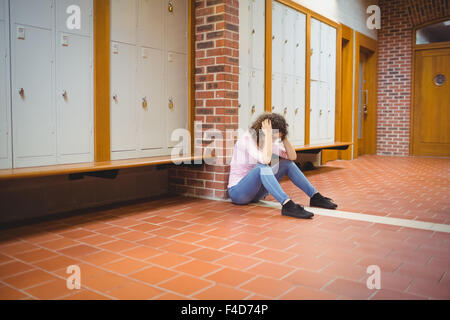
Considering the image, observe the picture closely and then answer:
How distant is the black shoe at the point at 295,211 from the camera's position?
3.24 metres

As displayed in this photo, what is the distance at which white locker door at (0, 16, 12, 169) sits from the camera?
2865 mm

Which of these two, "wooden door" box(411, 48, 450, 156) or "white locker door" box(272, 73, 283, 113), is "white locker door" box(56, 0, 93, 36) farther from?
"wooden door" box(411, 48, 450, 156)

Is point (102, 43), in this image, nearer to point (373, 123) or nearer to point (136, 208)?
point (136, 208)

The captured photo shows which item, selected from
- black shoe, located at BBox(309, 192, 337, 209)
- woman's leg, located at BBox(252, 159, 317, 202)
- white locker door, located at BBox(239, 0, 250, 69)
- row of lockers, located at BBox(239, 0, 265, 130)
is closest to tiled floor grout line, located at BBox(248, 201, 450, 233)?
black shoe, located at BBox(309, 192, 337, 209)

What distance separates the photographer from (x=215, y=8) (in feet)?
13.1

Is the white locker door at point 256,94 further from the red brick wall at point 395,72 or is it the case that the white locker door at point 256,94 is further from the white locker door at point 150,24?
the red brick wall at point 395,72

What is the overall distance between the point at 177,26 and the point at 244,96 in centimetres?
104

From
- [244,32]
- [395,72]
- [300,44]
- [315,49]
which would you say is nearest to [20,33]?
[244,32]

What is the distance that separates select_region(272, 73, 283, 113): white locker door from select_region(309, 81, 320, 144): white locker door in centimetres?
106

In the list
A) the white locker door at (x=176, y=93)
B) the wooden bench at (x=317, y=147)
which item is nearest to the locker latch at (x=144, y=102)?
the white locker door at (x=176, y=93)

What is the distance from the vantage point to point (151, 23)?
3893 mm

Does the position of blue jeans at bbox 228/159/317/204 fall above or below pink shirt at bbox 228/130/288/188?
below

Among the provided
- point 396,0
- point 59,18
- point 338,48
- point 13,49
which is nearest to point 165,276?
point 13,49
